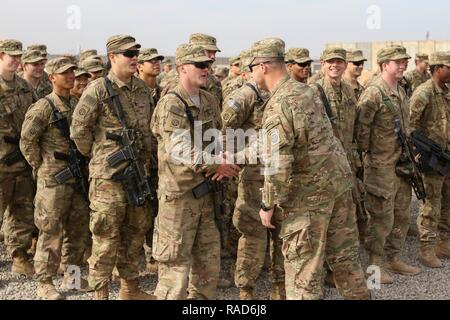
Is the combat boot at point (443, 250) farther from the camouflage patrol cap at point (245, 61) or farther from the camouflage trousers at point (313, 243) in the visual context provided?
the camouflage patrol cap at point (245, 61)

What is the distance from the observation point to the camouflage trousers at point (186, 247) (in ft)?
14.7

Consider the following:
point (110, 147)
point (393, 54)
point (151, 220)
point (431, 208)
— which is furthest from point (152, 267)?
point (393, 54)

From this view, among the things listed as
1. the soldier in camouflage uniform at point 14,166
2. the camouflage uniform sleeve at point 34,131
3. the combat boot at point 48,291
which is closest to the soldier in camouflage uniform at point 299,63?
the camouflage uniform sleeve at point 34,131

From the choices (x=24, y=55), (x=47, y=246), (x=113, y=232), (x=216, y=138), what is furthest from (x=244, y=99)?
(x=24, y=55)

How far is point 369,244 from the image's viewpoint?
6129mm

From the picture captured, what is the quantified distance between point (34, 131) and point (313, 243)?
303 centimetres

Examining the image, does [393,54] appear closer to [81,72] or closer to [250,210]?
[250,210]

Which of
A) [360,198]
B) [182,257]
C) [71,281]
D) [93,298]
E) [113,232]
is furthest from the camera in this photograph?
[360,198]

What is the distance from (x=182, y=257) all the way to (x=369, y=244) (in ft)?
8.42

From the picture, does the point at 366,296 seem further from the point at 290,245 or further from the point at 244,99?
the point at 244,99

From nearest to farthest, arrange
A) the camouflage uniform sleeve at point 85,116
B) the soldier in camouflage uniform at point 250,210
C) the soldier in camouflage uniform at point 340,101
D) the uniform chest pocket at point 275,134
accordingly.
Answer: the uniform chest pocket at point 275,134 → the camouflage uniform sleeve at point 85,116 → the soldier in camouflage uniform at point 250,210 → the soldier in camouflage uniform at point 340,101

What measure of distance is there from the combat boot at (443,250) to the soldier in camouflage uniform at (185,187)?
3.56 m

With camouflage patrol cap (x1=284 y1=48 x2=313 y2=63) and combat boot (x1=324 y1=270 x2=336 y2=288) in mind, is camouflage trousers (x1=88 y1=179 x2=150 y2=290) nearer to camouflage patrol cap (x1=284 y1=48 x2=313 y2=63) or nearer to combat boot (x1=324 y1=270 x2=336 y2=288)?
combat boot (x1=324 y1=270 x2=336 y2=288)

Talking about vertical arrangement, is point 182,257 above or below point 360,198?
above
